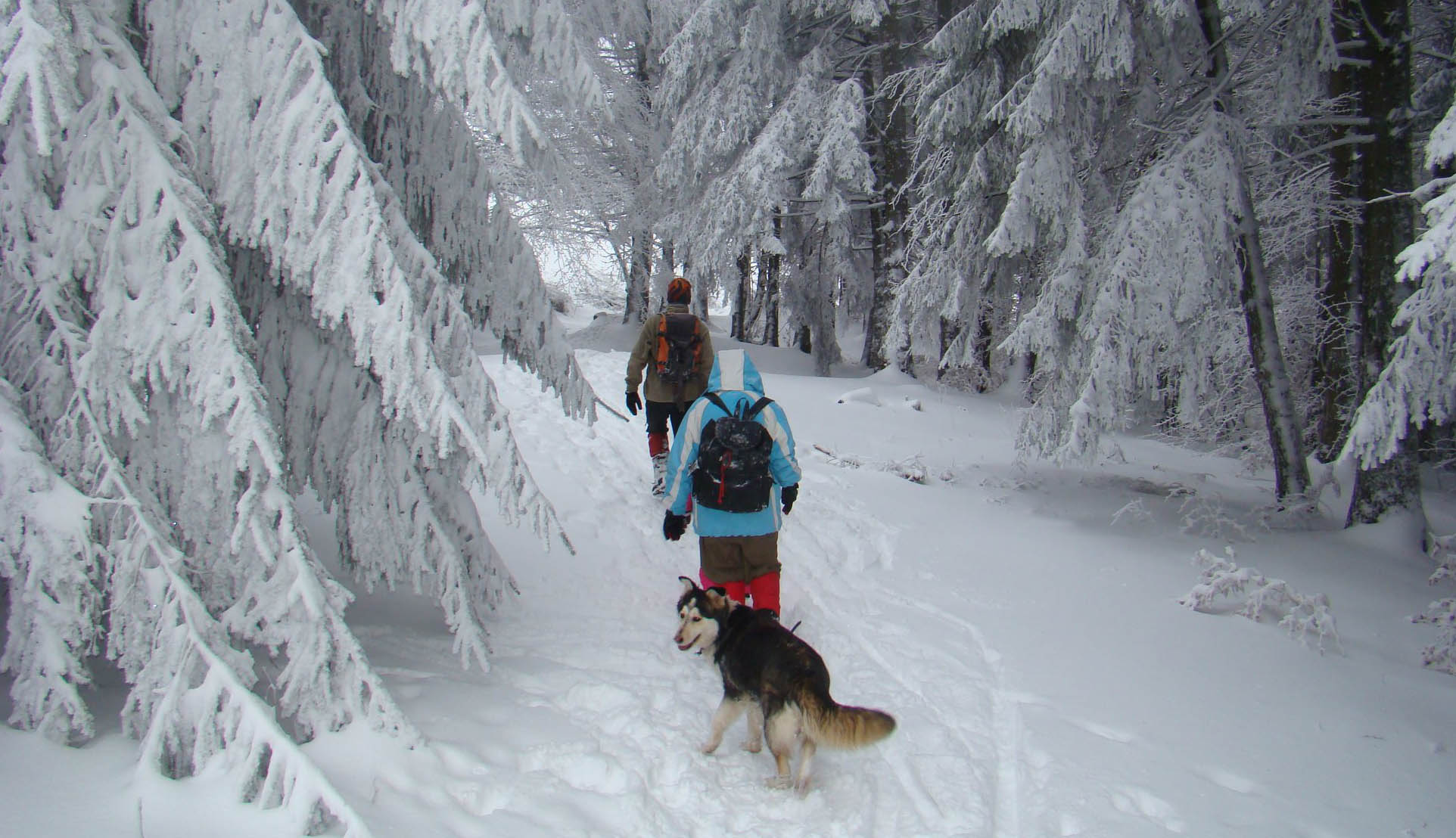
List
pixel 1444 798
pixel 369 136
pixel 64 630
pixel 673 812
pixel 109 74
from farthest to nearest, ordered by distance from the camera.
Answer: pixel 369 136 → pixel 1444 798 → pixel 673 812 → pixel 109 74 → pixel 64 630

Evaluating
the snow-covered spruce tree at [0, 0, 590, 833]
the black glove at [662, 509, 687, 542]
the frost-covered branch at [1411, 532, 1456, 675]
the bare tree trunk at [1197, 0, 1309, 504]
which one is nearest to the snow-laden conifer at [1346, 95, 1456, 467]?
the frost-covered branch at [1411, 532, 1456, 675]

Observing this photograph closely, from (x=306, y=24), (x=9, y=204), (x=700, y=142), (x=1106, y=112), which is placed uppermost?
(x=700, y=142)

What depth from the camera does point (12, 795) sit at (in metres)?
2.35

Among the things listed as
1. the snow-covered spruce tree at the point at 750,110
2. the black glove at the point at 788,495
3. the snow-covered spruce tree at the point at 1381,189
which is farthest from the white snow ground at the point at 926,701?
the snow-covered spruce tree at the point at 750,110

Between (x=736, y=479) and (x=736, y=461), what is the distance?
0.36 feet

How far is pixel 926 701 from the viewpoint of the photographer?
4.37 m

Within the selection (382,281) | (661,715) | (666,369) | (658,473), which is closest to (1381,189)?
(666,369)

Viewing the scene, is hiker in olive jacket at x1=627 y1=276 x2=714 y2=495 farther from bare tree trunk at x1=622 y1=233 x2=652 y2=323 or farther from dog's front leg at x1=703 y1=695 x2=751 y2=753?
bare tree trunk at x1=622 y1=233 x2=652 y2=323

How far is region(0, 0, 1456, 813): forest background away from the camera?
2641 millimetres

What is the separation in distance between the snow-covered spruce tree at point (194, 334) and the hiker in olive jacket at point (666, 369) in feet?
13.0

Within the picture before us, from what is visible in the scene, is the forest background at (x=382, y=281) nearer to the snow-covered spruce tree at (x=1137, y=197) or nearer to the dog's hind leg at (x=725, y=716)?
the snow-covered spruce tree at (x=1137, y=197)

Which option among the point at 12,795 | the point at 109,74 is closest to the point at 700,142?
the point at 109,74

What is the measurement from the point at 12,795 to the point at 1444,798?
5660 millimetres

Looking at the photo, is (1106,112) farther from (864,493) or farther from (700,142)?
(700,142)
